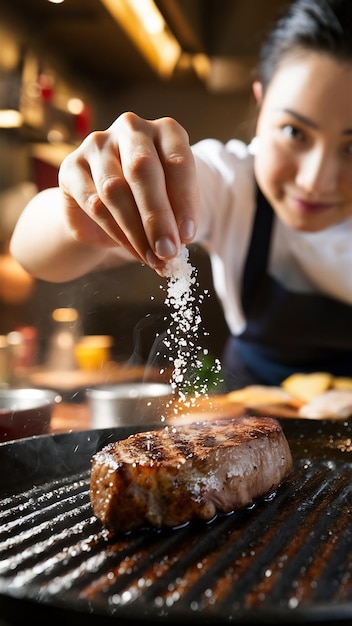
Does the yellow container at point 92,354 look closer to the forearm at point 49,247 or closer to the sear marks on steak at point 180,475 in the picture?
the forearm at point 49,247

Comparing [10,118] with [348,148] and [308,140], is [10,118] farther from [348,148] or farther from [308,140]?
[348,148]

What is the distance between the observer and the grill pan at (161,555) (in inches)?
25.2

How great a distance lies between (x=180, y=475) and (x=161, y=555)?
0.13 metres

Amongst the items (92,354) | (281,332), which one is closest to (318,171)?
(281,332)

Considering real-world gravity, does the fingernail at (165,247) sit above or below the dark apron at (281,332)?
above

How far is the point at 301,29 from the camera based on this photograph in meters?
1.83

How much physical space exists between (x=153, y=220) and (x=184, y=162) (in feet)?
0.36

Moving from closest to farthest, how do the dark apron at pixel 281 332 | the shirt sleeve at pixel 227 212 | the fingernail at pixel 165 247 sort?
the fingernail at pixel 165 247 < the shirt sleeve at pixel 227 212 < the dark apron at pixel 281 332

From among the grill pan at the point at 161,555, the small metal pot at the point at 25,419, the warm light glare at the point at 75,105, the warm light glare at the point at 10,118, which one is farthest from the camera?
the warm light glare at the point at 75,105

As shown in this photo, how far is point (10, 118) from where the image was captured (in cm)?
368

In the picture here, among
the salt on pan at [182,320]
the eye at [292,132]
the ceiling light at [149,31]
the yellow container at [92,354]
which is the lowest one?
the yellow container at [92,354]

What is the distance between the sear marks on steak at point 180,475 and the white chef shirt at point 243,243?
1195 millimetres

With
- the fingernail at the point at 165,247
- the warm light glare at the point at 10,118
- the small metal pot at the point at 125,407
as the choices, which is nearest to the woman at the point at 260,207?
the fingernail at the point at 165,247

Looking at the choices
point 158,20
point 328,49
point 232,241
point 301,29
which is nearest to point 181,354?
point 328,49
